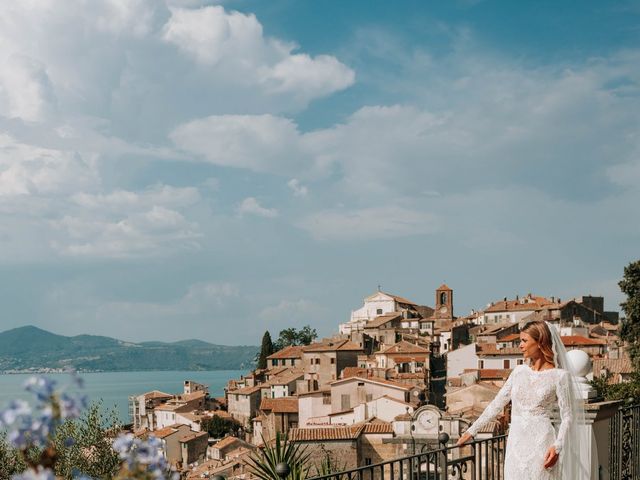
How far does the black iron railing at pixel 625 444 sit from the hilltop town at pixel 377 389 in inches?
885

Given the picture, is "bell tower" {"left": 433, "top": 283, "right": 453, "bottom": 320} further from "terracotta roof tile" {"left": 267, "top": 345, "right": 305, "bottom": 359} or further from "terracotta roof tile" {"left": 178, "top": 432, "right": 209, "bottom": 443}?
"terracotta roof tile" {"left": 178, "top": 432, "right": 209, "bottom": 443}

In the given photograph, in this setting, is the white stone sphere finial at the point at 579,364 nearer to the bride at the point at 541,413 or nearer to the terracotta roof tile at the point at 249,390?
the bride at the point at 541,413

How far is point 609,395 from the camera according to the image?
3322cm

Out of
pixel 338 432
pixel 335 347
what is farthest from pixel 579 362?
pixel 335 347

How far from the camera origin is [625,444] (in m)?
7.15

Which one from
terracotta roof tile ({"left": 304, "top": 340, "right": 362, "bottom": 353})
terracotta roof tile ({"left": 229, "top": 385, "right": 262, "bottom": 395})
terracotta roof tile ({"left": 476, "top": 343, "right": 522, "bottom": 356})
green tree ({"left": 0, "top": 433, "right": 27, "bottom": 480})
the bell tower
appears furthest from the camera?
the bell tower

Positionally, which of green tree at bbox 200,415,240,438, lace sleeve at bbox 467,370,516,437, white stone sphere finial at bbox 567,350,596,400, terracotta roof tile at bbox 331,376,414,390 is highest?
white stone sphere finial at bbox 567,350,596,400

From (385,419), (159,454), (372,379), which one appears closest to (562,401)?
(159,454)

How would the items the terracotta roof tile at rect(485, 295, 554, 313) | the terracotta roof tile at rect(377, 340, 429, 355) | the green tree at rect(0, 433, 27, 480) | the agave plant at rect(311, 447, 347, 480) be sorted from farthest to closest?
the terracotta roof tile at rect(485, 295, 554, 313), the terracotta roof tile at rect(377, 340, 429, 355), the green tree at rect(0, 433, 27, 480), the agave plant at rect(311, 447, 347, 480)

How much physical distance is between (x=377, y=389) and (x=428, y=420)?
48.3ft

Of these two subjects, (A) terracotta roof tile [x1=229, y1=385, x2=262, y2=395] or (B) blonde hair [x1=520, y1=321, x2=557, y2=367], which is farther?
(A) terracotta roof tile [x1=229, y1=385, x2=262, y2=395]

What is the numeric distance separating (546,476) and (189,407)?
69.7 m

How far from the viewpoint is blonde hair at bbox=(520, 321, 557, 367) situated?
4934mm

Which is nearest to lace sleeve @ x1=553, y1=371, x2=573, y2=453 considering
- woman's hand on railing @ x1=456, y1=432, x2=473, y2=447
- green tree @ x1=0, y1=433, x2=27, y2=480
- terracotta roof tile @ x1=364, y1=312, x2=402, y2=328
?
woman's hand on railing @ x1=456, y1=432, x2=473, y2=447
